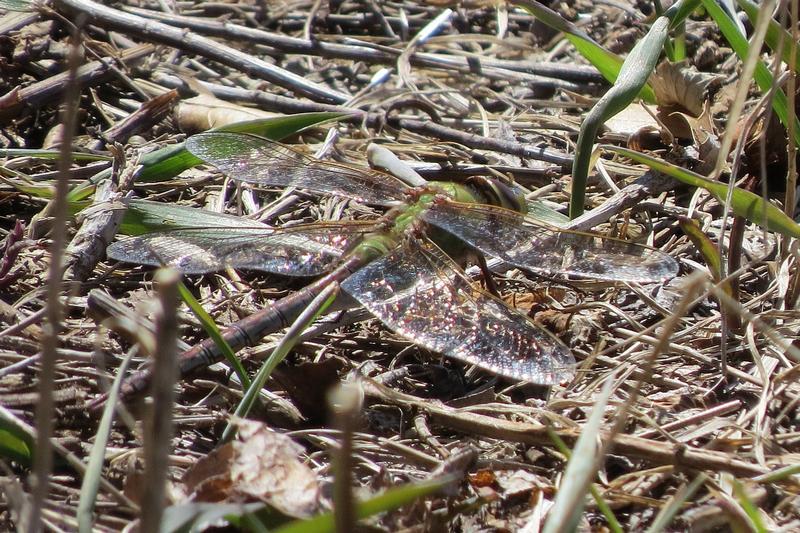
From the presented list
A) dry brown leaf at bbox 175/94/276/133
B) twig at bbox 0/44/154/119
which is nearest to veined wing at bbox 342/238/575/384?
dry brown leaf at bbox 175/94/276/133

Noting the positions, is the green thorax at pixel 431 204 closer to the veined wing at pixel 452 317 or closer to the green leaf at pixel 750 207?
the veined wing at pixel 452 317

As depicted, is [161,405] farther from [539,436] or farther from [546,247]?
[546,247]

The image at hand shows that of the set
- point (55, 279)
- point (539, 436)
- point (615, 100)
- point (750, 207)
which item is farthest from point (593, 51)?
point (55, 279)

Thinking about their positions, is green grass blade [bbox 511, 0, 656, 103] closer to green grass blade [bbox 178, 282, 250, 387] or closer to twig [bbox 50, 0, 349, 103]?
twig [bbox 50, 0, 349, 103]

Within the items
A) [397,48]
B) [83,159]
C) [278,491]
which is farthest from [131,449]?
[397,48]

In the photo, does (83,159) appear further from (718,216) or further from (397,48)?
(718,216)

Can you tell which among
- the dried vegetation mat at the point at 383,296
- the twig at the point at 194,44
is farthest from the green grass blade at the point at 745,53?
the twig at the point at 194,44
